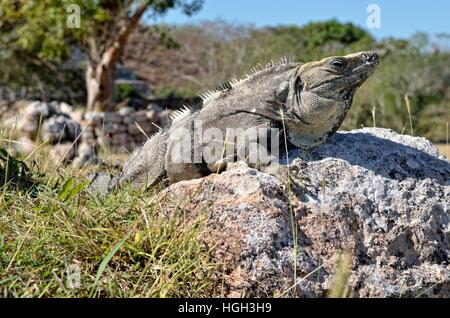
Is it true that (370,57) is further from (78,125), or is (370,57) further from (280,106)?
(78,125)

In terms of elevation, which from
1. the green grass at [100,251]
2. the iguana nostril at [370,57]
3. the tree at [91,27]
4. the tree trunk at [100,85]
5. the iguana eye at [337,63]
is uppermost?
the tree at [91,27]

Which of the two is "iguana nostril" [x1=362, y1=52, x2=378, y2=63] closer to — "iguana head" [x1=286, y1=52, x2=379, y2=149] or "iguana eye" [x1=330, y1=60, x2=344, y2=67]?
"iguana head" [x1=286, y1=52, x2=379, y2=149]

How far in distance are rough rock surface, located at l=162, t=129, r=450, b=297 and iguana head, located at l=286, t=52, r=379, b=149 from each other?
13cm

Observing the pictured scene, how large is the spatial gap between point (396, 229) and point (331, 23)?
6216 cm

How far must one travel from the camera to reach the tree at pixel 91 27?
19281mm

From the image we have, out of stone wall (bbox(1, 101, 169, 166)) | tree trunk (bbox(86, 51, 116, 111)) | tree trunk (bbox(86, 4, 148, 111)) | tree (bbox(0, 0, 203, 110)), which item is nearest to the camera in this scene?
stone wall (bbox(1, 101, 169, 166))

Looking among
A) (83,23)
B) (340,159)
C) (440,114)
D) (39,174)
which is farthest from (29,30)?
(440,114)

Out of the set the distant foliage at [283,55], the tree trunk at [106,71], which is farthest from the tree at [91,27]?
the distant foliage at [283,55]

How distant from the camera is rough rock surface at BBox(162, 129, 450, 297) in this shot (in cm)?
333

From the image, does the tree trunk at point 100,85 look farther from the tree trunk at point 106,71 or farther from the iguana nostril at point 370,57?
the iguana nostril at point 370,57

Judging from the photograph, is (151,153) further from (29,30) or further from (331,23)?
(331,23)

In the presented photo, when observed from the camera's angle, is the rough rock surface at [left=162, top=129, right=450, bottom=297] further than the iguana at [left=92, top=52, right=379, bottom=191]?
No

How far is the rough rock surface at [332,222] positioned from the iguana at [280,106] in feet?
0.68

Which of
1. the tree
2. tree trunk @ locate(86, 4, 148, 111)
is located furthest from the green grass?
tree trunk @ locate(86, 4, 148, 111)
